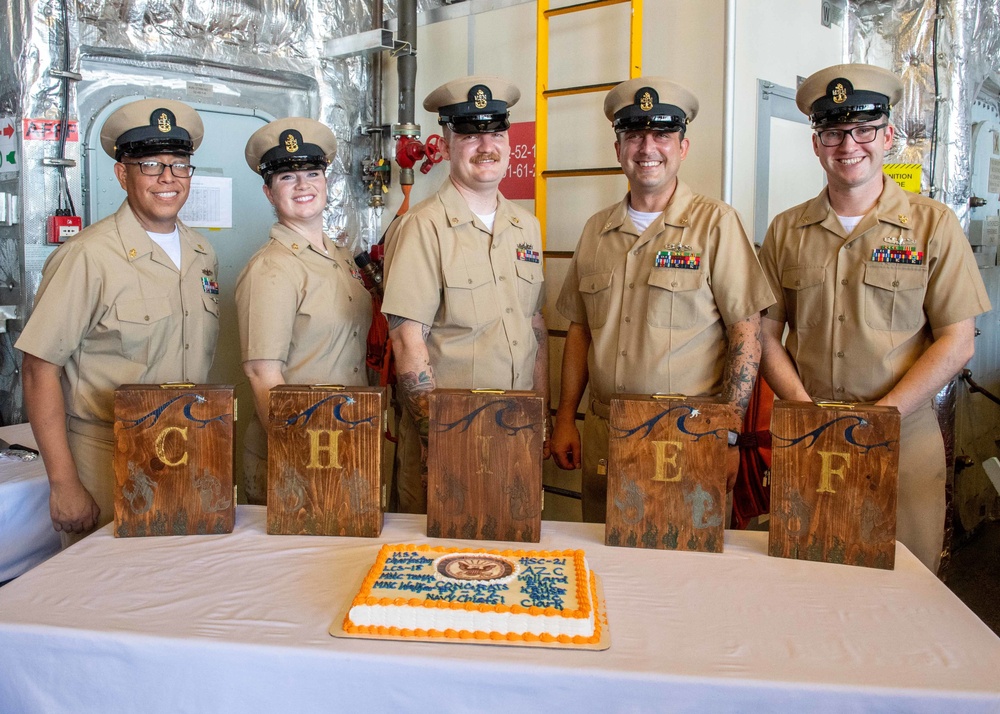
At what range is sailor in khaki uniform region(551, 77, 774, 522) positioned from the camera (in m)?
2.40

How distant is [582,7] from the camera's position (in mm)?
3328

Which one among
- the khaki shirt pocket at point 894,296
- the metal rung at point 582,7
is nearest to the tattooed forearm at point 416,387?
the khaki shirt pocket at point 894,296

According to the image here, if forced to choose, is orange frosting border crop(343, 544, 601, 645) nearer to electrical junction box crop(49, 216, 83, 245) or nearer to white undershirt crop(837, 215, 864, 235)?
white undershirt crop(837, 215, 864, 235)

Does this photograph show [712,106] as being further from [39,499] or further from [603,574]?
[39,499]

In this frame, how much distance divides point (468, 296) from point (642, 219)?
1.91ft

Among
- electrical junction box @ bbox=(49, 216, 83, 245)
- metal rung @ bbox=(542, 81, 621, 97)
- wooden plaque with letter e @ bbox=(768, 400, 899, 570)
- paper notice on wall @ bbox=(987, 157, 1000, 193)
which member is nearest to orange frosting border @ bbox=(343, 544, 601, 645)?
wooden plaque with letter e @ bbox=(768, 400, 899, 570)

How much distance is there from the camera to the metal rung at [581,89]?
3299 millimetres

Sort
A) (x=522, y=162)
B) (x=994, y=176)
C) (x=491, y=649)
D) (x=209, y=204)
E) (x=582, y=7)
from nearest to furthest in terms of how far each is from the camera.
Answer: (x=491, y=649) < (x=582, y=7) < (x=522, y=162) < (x=209, y=204) < (x=994, y=176)

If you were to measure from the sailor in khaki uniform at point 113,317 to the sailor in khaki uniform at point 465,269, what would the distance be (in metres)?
0.61

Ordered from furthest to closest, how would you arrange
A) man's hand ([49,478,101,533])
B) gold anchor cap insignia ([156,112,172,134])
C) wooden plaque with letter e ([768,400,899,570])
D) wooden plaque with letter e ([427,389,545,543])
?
gold anchor cap insignia ([156,112,172,134]) → man's hand ([49,478,101,533]) → wooden plaque with letter e ([427,389,545,543]) → wooden plaque with letter e ([768,400,899,570])

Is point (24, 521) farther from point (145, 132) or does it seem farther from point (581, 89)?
point (581, 89)

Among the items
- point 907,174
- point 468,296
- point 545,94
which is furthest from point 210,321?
point 907,174

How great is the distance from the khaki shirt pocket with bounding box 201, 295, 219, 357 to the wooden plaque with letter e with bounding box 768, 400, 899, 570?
1645 mm

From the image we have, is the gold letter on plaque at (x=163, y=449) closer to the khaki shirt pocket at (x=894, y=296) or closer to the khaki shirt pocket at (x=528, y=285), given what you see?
the khaki shirt pocket at (x=528, y=285)
